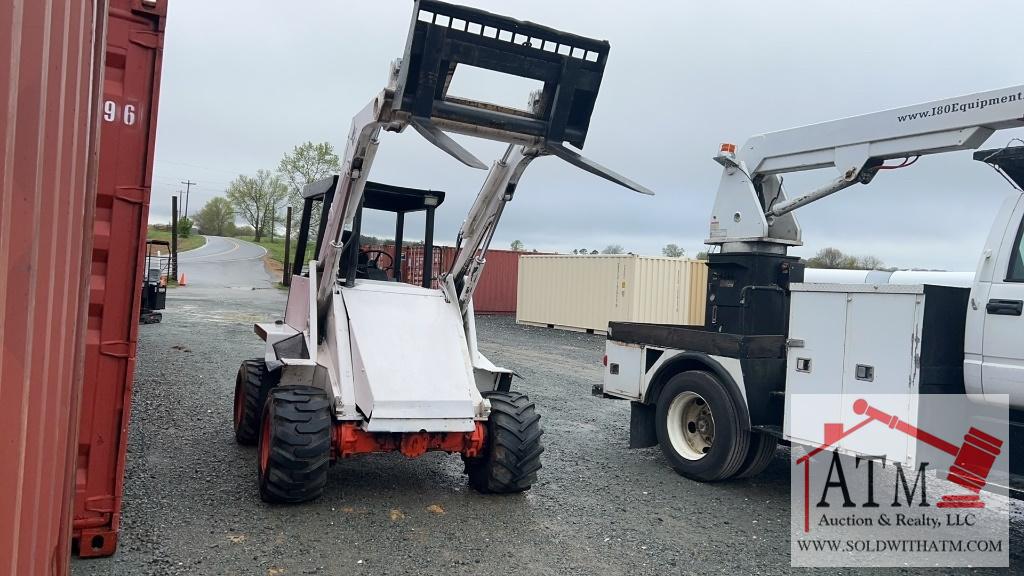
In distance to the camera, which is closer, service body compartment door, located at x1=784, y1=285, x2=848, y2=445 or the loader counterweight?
the loader counterweight

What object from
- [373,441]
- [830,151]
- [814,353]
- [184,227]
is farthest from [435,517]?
[184,227]

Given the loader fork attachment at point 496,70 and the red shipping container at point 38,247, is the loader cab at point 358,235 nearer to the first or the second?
the loader fork attachment at point 496,70

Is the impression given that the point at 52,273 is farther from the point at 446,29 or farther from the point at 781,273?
the point at 781,273

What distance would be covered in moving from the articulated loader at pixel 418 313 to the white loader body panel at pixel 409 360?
11 millimetres

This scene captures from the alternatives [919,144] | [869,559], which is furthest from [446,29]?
[869,559]

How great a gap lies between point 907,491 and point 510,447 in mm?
3670

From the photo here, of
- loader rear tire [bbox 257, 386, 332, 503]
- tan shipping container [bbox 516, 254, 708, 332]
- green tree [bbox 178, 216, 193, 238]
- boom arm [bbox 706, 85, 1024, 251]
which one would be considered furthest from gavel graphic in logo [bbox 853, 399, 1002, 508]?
green tree [bbox 178, 216, 193, 238]

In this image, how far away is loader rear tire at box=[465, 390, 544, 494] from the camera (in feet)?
19.3

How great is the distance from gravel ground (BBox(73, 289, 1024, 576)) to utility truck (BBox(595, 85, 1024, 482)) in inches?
25.7

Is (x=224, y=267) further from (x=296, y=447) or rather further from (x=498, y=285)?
(x=296, y=447)

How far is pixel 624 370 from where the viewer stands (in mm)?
Result: 7945

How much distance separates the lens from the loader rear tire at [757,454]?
263 inches

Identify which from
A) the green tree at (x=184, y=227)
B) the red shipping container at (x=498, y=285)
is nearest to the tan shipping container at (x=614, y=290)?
→ the red shipping container at (x=498, y=285)

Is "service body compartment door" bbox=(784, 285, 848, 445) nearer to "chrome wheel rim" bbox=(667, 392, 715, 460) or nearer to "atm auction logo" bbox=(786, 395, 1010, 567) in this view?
"atm auction logo" bbox=(786, 395, 1010, 567)
